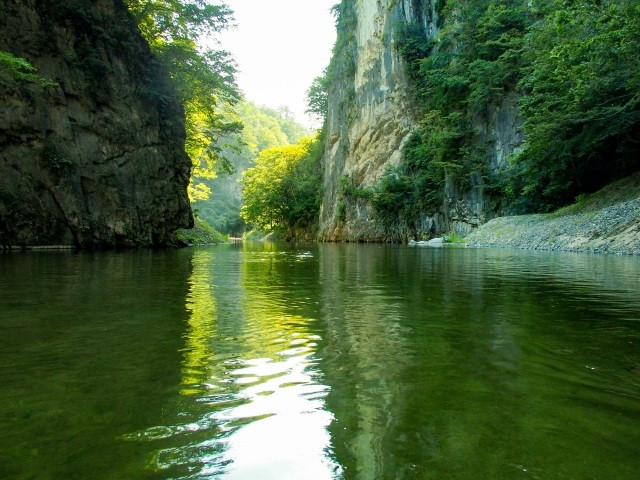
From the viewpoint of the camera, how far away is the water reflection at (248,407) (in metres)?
1.32

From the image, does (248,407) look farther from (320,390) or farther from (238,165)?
(238,165)

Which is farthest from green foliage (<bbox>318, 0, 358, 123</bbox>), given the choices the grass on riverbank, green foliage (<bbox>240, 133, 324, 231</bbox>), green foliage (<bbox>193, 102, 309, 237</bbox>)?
green foliage (<bbox>193, 102, 309, 237</bbox>)

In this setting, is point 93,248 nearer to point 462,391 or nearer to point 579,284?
point 579,284

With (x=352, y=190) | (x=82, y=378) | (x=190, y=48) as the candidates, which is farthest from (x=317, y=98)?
(x=82, y=378)

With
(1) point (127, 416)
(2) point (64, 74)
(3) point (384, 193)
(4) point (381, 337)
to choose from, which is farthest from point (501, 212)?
(1) point (127, 416)

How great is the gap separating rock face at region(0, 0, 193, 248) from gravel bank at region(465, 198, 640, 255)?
14.0 m

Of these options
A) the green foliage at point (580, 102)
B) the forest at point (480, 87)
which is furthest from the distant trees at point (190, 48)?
the green foliage at point (580, 102)

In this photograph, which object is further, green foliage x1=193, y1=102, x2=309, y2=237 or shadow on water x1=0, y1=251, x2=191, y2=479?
green foliage x1=193, y1=102, x2=309, y2=237

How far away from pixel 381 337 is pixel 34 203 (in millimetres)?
14980

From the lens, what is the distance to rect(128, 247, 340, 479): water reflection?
132 cm

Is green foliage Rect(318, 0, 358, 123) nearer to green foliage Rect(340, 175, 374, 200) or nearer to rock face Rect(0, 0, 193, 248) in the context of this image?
green foliage Rect(340, 175, 374, 200)

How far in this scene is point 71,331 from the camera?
9.68 feet

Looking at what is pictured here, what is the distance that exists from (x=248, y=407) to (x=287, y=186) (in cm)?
4554

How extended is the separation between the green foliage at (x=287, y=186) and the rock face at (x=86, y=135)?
24.9 meters
